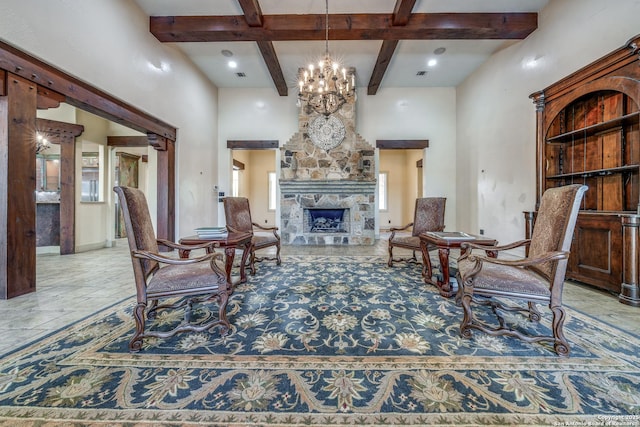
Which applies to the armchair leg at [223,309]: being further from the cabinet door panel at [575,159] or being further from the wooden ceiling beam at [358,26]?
the cabinet door panel at [575,159]

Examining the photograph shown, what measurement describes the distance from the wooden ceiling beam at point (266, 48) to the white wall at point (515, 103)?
13.8 feet

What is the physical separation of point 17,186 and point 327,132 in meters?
4.99

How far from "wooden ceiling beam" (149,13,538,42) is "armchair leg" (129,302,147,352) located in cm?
420

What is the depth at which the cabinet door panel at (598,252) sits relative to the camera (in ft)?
7.93

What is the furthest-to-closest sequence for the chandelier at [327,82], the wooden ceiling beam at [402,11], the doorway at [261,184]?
1. the doorway at [261,184]
2. the chandelier at [327,82]
3. the wooden ceiling beam at [402,11]

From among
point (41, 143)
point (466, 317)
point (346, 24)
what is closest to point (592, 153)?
point (466, 317)

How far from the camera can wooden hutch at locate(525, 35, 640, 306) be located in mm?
2332

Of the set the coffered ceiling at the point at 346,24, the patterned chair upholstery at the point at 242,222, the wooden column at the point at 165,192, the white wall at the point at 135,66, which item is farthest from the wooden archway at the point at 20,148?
the coffered ceiling at the point at 346,24

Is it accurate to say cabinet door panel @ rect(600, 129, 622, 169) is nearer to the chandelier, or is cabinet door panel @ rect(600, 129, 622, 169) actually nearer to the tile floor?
the tile floor

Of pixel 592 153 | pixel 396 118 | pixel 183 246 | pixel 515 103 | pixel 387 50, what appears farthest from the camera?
pixel 396 118

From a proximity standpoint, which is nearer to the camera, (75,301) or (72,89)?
(75,301)

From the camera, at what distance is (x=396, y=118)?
20.6 ft

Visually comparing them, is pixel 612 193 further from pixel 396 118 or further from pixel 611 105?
pixel 396 118

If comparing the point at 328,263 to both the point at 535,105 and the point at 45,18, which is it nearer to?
the point at 535,105
